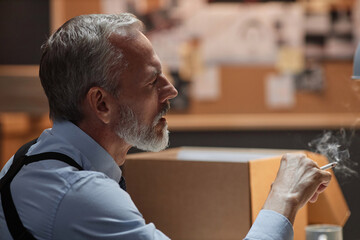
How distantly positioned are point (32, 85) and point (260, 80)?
1.69m

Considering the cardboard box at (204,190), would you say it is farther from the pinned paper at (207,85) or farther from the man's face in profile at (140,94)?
the pinned paper at (207,85)

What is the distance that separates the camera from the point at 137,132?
4.38 feet

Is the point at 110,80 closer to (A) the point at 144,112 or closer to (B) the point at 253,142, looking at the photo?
(A) the point at 144,112

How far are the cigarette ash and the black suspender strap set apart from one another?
0.76 meters

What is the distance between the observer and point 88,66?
1266 mm

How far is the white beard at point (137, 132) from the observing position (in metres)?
1.32

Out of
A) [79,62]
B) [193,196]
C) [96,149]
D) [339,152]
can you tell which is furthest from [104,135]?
[339,152]

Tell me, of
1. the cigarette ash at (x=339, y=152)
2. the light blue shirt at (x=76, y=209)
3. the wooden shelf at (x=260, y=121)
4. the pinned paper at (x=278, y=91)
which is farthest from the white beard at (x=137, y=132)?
the pinned paper at (x=278, y=91)

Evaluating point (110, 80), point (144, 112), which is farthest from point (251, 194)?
point (110, 80)

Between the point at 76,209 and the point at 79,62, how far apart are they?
13.3 inches

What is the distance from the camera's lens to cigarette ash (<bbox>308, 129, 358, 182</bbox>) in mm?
1587

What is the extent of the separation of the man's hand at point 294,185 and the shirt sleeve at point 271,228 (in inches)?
0.8

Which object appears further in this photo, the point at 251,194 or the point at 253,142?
the point at 253,142

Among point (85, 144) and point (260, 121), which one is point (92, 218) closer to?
point (85, 144)
